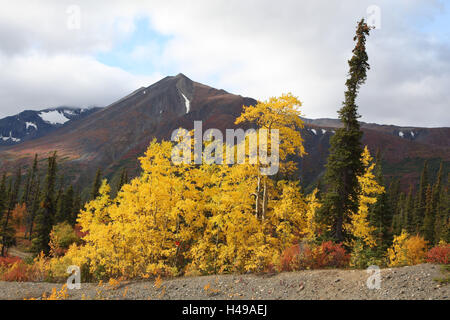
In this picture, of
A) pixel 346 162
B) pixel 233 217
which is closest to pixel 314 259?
pixel 233 217

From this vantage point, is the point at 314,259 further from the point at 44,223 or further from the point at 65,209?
the point at 65,209

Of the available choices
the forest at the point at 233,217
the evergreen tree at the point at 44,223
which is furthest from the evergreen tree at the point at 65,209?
the forest at the point at 233,217

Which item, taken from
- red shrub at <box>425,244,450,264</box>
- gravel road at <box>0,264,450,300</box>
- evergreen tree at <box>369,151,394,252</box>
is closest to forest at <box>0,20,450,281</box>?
gravel road at <box>0,264,450,300</box>

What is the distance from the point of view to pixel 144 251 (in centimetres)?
1667

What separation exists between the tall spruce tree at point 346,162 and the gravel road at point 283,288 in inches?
237

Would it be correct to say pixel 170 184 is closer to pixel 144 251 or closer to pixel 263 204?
pixel 144 251

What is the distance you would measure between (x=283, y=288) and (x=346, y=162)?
32.4ft

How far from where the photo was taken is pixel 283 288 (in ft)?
39.9

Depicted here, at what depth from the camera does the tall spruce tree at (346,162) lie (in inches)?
726

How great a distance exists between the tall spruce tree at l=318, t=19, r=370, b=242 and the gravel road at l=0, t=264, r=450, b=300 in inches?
237

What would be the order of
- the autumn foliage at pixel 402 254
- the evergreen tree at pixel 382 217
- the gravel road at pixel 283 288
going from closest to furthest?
the gravel road at pixel 283 288 < the autumn foliage at pixel 402 254 < the evergreen tree at pixel 382 217

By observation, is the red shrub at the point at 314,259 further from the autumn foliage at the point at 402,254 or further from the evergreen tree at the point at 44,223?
the evergreen tree at the point at 44,223

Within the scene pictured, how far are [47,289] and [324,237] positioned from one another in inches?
642

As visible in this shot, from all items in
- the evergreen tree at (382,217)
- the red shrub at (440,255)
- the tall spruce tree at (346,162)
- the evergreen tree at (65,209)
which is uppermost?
the tall spruce tree at (346,162)
